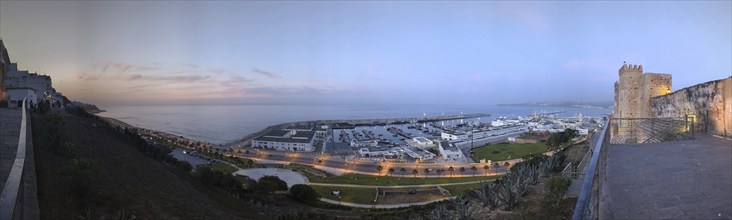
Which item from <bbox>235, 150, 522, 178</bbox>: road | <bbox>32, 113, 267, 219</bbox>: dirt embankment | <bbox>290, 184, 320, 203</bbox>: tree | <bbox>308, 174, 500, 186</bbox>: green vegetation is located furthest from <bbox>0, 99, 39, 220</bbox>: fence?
<bbox>235, 150, 522, 178</bbox>: road

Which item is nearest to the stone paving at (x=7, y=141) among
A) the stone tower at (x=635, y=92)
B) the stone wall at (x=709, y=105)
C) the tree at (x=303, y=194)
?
the tree at (x=303, y=194)

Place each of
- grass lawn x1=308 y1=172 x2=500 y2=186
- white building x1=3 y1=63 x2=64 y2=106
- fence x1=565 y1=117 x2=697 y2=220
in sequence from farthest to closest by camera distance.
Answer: white building x1=3 y1=63 x2=64 y2=106 < grass lawn x1=308 y1=172 x2=500 y2=186 < fence x1=565 y1=117 x2=697 y2=220

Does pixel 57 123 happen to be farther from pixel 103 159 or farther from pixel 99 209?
pixel 99 209

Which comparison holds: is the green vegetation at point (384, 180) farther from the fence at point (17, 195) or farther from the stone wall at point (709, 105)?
the fence at point (17, 195)

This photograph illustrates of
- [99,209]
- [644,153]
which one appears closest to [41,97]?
[99,209]

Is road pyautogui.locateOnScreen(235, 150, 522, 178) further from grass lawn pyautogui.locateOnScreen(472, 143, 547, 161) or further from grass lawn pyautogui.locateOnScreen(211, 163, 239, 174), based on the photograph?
grass lawn pyautogui.locateOnScreen(211, 163, 239, 174)
